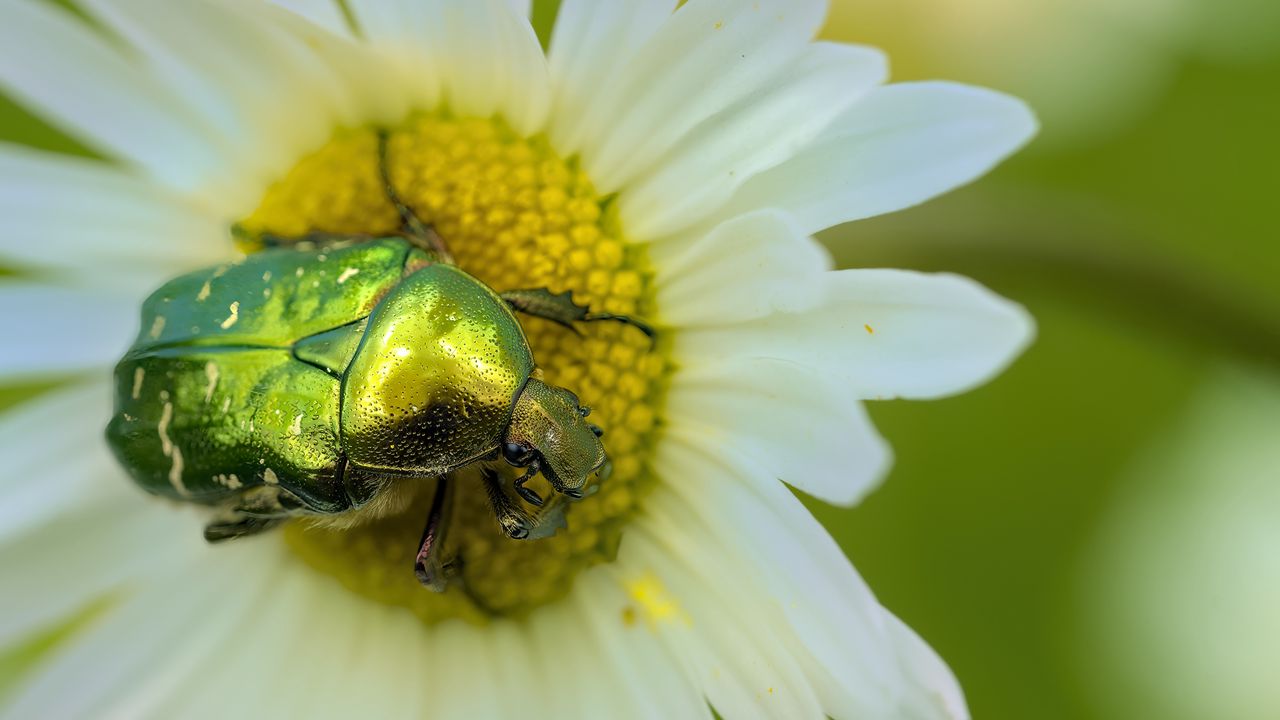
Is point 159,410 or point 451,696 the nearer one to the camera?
point 159,410

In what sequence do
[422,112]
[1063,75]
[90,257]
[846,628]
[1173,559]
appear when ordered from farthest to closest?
[1063,75] < [1173,559] < [90,257] < [422,112] < [846,628]

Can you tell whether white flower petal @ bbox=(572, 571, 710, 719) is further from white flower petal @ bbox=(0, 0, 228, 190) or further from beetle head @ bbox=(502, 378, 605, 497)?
white flower petal @ bbox=(0, 0, 228, 190)

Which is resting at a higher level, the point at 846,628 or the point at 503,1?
the point at 503,1

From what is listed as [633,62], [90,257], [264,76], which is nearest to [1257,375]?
[633,62]

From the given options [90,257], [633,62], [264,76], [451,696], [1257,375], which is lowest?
[451,696]

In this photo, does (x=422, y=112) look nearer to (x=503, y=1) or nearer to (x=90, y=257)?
(x=503, y=1)

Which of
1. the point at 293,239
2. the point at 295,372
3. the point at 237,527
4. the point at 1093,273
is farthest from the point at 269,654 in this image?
the point at 1093,273

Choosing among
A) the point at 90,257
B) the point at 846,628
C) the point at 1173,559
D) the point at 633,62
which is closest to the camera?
the point at 846,628

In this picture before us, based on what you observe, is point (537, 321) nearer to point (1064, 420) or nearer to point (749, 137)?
point (749, 137)
